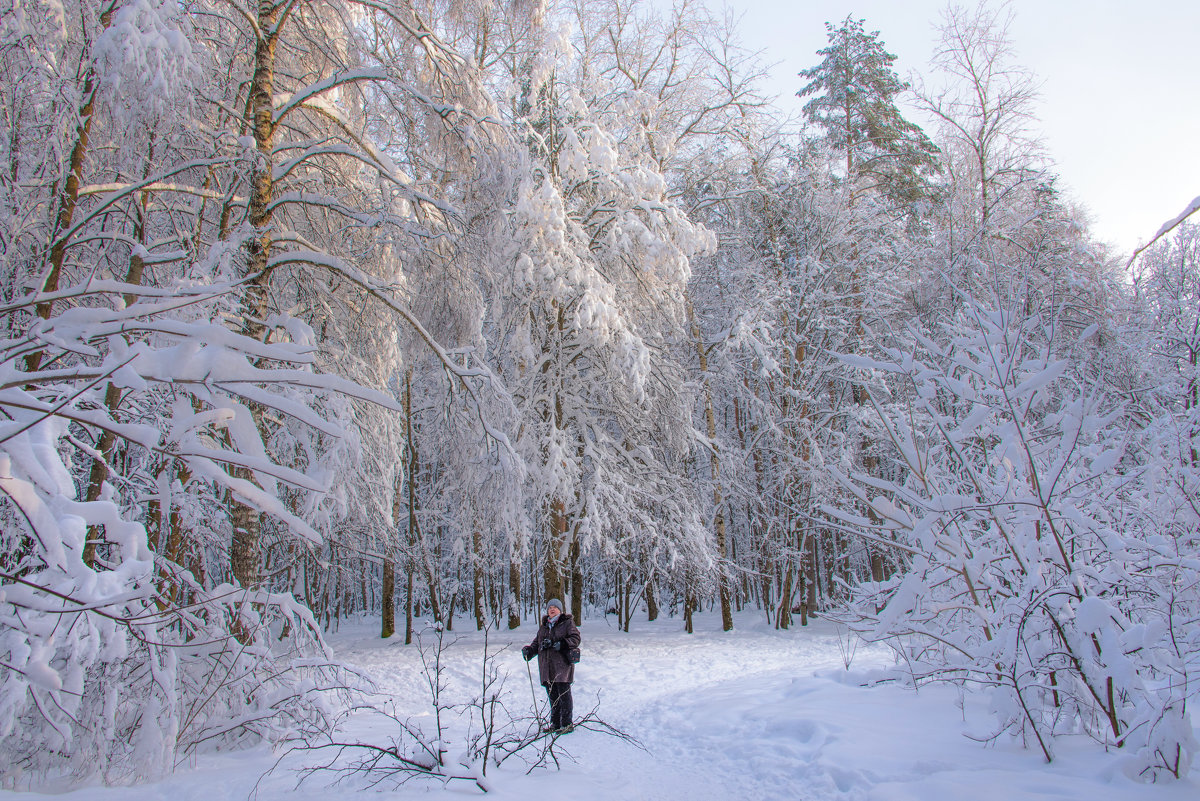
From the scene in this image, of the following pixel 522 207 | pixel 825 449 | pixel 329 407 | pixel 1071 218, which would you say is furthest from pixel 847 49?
pixel 329 407

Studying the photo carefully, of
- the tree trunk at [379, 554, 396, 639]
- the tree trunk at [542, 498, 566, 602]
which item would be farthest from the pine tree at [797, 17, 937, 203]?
the tree trunk at [379, 554, 396, 639]

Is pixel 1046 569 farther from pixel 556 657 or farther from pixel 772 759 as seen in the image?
pixel 556 657

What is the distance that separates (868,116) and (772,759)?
791 inches

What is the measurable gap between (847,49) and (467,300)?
19.6 m

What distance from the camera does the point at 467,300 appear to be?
6242 mm

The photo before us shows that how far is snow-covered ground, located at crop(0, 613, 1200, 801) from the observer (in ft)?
9.78

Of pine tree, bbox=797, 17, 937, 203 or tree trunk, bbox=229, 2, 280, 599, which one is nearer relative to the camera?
tree trunk, bbox=229, 2, 280, 599

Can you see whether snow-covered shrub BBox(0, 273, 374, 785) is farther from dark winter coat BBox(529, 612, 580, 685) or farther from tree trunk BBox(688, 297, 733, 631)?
tree trunk BBox(688, 297, 733, 631)

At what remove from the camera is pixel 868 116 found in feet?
64.5

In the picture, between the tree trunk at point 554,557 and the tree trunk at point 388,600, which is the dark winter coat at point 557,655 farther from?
the tree trunk at point 388,600

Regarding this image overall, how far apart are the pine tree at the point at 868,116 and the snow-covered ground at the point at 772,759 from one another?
52.4ft

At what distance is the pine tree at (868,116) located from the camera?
1933 centimetres

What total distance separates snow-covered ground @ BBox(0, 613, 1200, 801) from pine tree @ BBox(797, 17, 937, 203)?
16.0 metres

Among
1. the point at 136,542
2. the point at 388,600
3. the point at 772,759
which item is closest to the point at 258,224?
the point at 136,542
